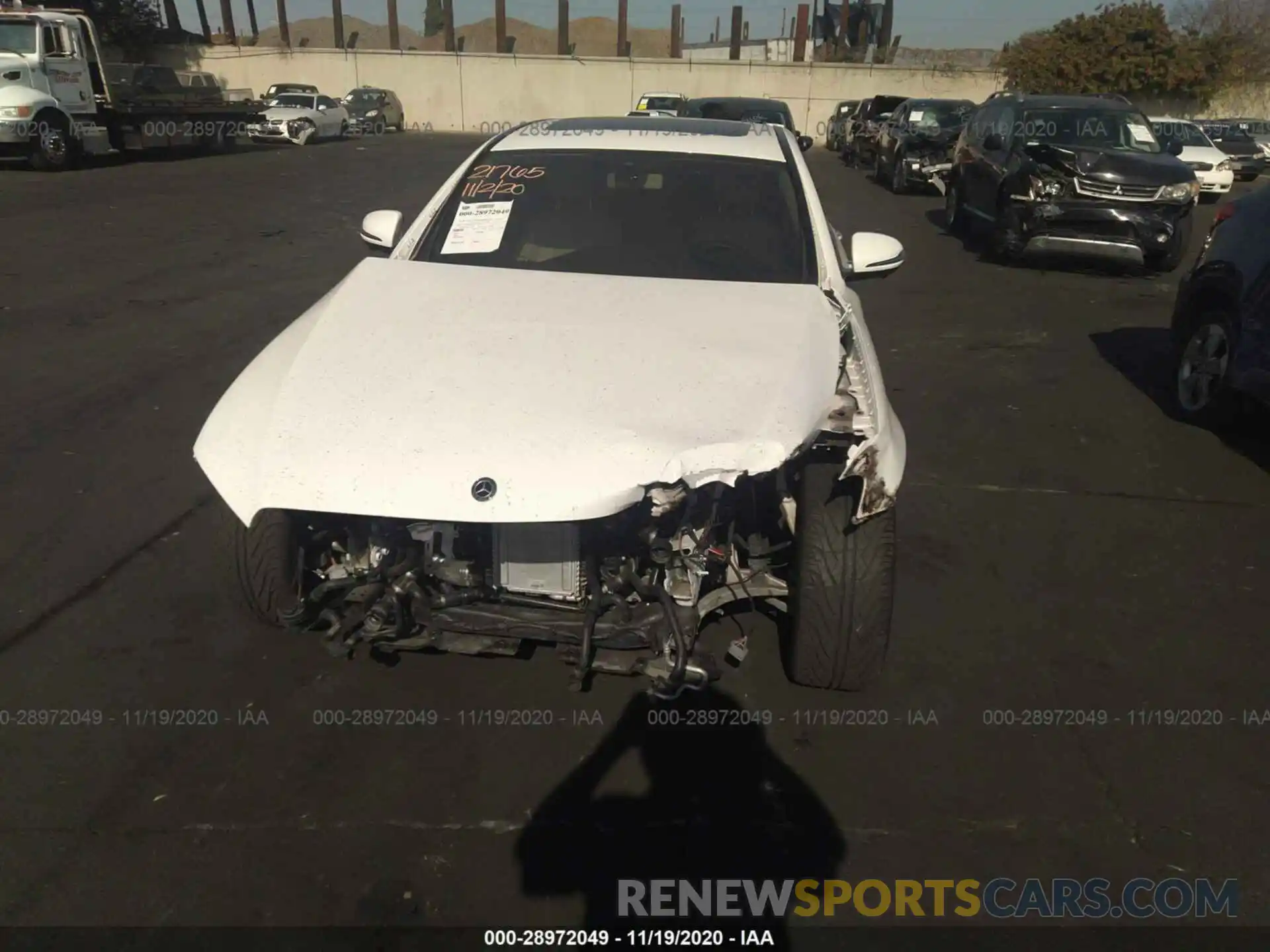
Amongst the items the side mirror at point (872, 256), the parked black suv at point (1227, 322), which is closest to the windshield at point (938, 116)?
the parked black suv at point (1227, 322)

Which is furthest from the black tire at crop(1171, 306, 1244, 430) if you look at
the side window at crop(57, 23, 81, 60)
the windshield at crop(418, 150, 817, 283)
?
the side window at crop(57, 23, 81, 60)

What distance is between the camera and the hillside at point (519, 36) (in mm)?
79438

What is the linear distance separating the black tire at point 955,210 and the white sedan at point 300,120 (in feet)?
68.1

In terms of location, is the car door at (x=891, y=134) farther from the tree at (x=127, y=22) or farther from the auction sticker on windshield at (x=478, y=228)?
the tree at (x=127, y=22)

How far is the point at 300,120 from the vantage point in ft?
99.9

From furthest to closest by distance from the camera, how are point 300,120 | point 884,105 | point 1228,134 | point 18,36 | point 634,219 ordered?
1. point 300,120
2. point 884,105
3. point 1228,134
4. point 18,36
5. point 634,219

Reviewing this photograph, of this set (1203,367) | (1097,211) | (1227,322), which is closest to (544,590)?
(1227,322)

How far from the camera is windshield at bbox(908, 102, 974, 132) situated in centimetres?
2003

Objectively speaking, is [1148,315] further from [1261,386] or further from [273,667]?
[273,667]

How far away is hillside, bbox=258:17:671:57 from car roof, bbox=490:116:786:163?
74.7 metres

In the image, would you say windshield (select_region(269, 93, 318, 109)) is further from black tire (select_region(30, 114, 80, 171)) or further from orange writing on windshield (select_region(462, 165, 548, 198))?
orange writing on windshield (select_region(462, 165, 548, 198))

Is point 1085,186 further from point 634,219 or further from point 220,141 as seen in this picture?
point 220,141

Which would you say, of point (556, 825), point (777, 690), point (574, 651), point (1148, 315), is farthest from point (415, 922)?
point (1148, 315)

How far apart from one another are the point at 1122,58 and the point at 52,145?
3155cm
